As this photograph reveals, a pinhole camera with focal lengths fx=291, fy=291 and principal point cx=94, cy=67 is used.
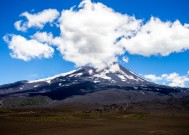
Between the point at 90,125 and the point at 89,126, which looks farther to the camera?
the point at 90,125

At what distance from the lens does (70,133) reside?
158ft

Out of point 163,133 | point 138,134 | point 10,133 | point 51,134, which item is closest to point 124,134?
point 138,134

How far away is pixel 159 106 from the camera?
649 ft

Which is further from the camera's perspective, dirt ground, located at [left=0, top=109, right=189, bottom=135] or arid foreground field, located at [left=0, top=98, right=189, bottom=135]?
arid foreground field, located at [left=0, top=98, right=189, bottom=135]

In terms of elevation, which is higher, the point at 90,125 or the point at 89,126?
the point at 90,125

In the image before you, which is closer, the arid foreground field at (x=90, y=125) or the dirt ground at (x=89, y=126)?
the dirt ground at (x=89, y=126)

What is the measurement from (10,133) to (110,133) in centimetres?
1620

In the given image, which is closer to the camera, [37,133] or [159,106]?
[37,133]

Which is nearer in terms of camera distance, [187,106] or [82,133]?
[82,133]

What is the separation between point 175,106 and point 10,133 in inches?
6373

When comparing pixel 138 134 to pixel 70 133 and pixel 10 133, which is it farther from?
pixel 10 133

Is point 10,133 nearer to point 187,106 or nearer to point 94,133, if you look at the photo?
point 94,133

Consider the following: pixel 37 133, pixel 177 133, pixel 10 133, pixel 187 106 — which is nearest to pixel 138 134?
pixel 177 133

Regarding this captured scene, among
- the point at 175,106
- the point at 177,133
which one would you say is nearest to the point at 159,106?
the point at 175,106
